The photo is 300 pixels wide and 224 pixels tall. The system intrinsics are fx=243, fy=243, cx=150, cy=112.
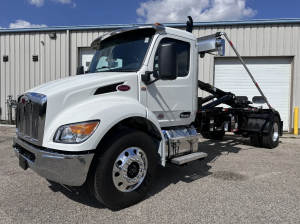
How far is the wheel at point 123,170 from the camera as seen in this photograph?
2875mm

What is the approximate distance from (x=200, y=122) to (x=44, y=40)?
9.57 meters

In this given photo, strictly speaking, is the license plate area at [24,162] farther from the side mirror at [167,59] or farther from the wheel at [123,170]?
the side mirror at [167,59]

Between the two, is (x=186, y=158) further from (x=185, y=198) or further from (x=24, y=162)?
(x=24, y=162)

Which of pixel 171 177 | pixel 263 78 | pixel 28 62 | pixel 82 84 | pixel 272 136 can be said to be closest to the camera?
pixel 82 84

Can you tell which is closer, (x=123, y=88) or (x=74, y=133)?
(x=74, y=133)

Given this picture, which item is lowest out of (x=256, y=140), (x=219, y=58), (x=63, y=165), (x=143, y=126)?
(x=256, y=140)

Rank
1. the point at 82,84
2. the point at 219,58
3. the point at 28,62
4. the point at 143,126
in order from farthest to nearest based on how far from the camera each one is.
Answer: the point at 28,62 → the point at 219,58 → the point at 143,126 → the point at 82,84

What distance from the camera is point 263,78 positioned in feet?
35.2

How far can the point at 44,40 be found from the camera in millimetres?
11734

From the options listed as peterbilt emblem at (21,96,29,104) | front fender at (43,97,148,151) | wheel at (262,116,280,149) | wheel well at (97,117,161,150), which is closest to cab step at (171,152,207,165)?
wheel well at (97,117,161,150)

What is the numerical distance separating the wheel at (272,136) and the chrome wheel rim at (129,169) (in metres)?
4.94

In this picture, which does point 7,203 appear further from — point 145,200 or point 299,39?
point 299,39

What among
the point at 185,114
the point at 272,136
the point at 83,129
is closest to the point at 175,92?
the point at 185,114

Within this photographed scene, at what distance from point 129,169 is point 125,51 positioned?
186cm
